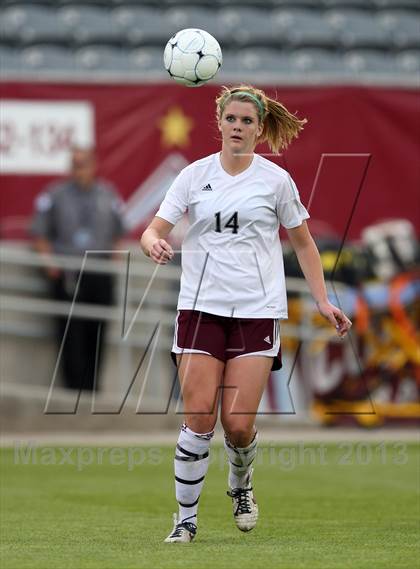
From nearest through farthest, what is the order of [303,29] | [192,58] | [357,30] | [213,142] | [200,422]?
[200,422] → [192,58] → [213,142] → [303,29] → [357,30]

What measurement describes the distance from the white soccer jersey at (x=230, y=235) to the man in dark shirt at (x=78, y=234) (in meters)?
6.85

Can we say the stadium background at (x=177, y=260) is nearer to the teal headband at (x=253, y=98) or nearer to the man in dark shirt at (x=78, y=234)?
the man in dark shirt at (x=78, y=234)

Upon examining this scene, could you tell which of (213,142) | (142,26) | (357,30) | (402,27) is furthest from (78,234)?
(402,27)

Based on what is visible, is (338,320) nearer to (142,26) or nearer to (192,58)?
(192,58)

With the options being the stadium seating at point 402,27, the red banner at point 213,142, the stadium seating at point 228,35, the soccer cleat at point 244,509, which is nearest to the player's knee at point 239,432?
the soccer cleat at point 244,509

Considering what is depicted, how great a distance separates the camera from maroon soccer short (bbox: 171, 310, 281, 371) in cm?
639

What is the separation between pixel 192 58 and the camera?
7.16m

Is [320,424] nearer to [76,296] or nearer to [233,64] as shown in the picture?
[76,296]

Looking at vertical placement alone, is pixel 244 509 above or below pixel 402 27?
above

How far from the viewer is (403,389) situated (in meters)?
14.3

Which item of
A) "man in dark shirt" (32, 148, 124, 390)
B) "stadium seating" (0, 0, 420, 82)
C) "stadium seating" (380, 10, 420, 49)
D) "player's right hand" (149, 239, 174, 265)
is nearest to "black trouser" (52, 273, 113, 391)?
"man in dark shirt" (32, 148, 124, 390)

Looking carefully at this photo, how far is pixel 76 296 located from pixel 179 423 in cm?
164

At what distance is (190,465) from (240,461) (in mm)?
326

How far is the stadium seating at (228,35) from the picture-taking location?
15.2 metres
